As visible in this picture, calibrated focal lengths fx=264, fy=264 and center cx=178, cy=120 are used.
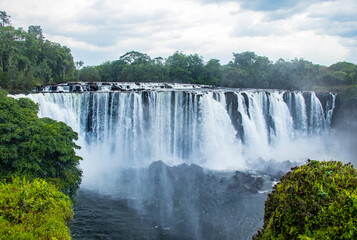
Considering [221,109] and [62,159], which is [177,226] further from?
[221,109]

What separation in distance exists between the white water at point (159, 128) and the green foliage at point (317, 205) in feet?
38.4

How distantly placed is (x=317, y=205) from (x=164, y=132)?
1391 centimetres

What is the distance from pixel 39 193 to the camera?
495 centimetres

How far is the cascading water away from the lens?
14.7 meters

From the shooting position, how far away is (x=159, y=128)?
17141mm

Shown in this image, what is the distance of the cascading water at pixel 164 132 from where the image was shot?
14.7 m

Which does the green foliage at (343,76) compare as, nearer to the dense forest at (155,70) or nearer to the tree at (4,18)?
the dense forest at (155,70)

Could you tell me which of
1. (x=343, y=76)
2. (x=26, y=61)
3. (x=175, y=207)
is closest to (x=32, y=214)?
(x=175, y=207)

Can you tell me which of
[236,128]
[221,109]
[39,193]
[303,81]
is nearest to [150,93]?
[221,109]

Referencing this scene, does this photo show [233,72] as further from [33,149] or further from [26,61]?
[33,149]

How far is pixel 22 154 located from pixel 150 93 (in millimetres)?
9817

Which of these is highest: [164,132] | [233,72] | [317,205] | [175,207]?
[233,72]

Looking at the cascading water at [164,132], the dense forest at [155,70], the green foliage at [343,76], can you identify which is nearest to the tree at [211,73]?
the dense forest at [155,70]

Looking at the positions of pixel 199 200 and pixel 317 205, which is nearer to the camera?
pixel 317 205
